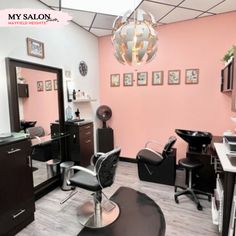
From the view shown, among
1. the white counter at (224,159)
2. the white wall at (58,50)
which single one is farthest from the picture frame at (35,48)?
the white counter at (224,159)

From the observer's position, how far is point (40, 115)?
8.91 feet

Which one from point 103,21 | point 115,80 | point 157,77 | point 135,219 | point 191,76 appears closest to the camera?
point 135,219

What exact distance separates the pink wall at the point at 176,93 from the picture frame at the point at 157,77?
0.08 metres

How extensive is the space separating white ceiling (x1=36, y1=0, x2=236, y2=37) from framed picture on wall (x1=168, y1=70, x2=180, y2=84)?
0.92 meters

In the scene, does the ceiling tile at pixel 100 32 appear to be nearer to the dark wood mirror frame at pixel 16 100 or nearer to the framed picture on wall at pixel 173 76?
the dark wood mirror frame at pixel 16 100

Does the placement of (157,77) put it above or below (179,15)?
below

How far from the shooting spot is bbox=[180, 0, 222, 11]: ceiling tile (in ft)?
8.54

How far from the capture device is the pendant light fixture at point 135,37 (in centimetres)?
164

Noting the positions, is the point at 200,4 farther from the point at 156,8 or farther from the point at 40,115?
the point at 40,115

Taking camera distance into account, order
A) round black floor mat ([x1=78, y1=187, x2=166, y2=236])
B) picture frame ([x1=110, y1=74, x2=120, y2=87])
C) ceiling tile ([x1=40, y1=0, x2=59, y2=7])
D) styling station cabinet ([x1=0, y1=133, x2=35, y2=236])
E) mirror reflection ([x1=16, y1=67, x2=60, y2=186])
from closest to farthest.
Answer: styling station cabinet ([x1=0, y1=133, x2=35, y2=236])
round black floor mat ([x1=78, y1=187, x2=166, y2=236])
mirror reflection ([x1=16, y1=67, x2=60, y2=186])
ceiling tile ([x1=40, y1=0, x2=59, y2=7])
picture frame ([x1=110, y1=74, x2=120, y2=87])

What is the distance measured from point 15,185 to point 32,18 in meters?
2.21

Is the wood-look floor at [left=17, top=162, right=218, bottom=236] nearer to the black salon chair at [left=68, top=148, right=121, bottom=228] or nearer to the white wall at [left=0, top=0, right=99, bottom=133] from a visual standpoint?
the black salon chair at [left=68, top=148, right=121, bottom=228]

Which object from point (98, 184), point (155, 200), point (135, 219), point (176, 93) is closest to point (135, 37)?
point (98, 184)

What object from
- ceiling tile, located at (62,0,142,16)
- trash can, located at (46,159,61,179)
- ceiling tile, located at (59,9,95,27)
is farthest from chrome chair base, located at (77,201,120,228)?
ceiling tile, located at (59,9,95,27)
